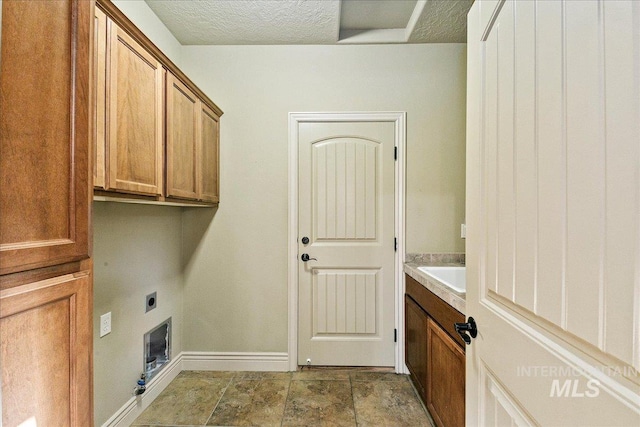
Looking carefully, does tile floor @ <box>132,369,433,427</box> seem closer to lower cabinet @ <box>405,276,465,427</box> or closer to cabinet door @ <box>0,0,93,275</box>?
lower cabinet @ <box>405,276,465,427</box>

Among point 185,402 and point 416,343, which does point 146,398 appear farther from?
point 416,343

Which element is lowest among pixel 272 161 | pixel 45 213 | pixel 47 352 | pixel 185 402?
pixel 185 402

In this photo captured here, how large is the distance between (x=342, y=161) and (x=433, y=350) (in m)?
1.48

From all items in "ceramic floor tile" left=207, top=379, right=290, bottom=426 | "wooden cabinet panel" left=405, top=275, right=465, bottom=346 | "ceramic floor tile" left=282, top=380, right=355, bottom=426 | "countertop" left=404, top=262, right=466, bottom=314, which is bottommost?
"ceramic floor tile" left=207, top=379, right=290, bottom=426

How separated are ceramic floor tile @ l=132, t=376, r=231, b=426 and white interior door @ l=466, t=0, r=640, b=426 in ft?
5.62

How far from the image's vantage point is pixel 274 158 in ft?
8.03

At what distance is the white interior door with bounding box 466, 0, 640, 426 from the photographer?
1.50 ft

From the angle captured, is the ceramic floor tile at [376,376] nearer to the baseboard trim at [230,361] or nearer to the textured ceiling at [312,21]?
the baseboard trim at [230,361]

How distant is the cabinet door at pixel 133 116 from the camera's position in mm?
1242

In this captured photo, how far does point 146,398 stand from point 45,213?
185cm

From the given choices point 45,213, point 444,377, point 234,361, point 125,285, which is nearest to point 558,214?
point 45,213

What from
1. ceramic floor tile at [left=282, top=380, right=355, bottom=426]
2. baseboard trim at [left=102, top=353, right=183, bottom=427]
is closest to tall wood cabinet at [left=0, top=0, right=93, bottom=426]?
baseboard trim at [left=102, top=353, right=183, bottom=427]

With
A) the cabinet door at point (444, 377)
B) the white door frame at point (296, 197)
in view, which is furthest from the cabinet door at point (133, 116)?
the cabinet door at point (444, 377)

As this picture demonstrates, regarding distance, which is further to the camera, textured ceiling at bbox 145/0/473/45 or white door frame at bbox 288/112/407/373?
white door frame at bbox 288/112/407/373
